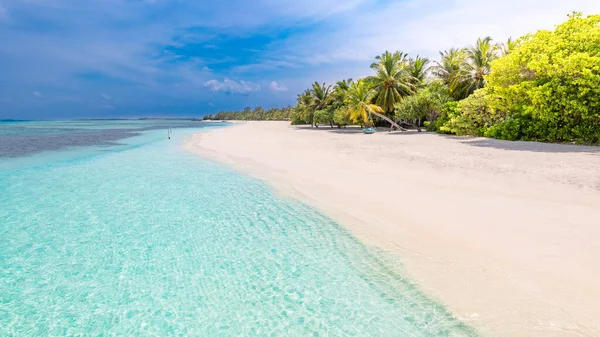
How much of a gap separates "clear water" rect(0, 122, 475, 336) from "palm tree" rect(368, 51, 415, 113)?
34010 millimetres

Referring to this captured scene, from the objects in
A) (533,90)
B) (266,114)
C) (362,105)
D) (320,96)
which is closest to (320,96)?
(320,96)

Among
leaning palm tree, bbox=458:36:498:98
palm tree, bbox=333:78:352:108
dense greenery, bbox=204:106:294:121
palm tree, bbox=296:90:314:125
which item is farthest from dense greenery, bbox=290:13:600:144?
dense greenery, bbox=204:106:294:121

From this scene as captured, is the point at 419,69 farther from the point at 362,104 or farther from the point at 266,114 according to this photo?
the point at 266,114

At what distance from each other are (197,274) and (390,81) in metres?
39.0

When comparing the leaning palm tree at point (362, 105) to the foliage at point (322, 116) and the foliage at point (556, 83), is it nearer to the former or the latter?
the foliage at point (322, 116)

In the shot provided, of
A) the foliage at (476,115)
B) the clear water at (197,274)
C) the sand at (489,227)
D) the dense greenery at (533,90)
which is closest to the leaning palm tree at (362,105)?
the dense greenery at (533,90)

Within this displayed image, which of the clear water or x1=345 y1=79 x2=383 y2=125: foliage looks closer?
the clear water

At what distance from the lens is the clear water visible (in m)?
3.80

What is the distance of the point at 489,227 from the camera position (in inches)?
242

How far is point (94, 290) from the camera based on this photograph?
182 inches

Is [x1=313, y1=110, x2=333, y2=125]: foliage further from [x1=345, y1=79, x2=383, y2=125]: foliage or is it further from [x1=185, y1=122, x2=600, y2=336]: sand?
[x1=185, y1=122, x2=600, y2=336]: sand

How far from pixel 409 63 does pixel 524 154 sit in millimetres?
35974

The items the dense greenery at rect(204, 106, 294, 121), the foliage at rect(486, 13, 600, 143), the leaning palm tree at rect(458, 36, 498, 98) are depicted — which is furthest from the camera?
the dense greenery at rect(204, 106, 294, 121)

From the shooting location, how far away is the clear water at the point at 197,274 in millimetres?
3801
